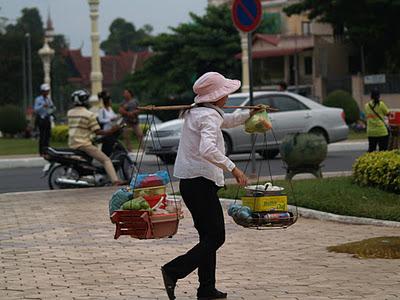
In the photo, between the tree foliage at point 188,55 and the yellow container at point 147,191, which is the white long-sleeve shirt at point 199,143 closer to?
the yellow container at point 147,191

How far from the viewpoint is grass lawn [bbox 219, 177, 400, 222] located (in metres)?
11.7

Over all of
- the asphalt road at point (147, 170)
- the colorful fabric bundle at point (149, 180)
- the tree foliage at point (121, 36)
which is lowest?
the asphalt road at point (147, 170)

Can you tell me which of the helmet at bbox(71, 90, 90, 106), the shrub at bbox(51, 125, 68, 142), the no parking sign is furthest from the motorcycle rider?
the shrub at bbox(51, 125, 68, 142)

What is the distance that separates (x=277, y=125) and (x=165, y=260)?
12.8 m

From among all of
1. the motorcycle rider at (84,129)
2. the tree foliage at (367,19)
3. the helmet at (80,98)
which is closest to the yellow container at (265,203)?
the motorcycle rider at (84,129)

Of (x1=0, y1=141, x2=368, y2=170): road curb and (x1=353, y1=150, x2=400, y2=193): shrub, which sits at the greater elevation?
(x1=353, y1=150, x2=400, y2=193): shrub

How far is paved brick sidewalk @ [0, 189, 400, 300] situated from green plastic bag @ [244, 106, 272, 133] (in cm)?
125

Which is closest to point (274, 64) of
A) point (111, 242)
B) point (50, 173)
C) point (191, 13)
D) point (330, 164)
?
point (191, 13)

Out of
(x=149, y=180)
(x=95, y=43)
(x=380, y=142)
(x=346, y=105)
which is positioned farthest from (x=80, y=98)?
(x=346, y=105)

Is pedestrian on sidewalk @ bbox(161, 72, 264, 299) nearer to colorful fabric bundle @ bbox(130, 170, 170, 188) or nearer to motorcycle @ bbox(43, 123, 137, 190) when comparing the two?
colorful fabric bundle @ bbox(130, 170, 170, 188)

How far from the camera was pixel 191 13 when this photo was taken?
2351 inches

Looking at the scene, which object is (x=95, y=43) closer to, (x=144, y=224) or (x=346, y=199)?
(x=346, y=199)

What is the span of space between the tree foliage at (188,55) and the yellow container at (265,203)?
1853 inches

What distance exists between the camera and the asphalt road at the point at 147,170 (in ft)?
59.8
